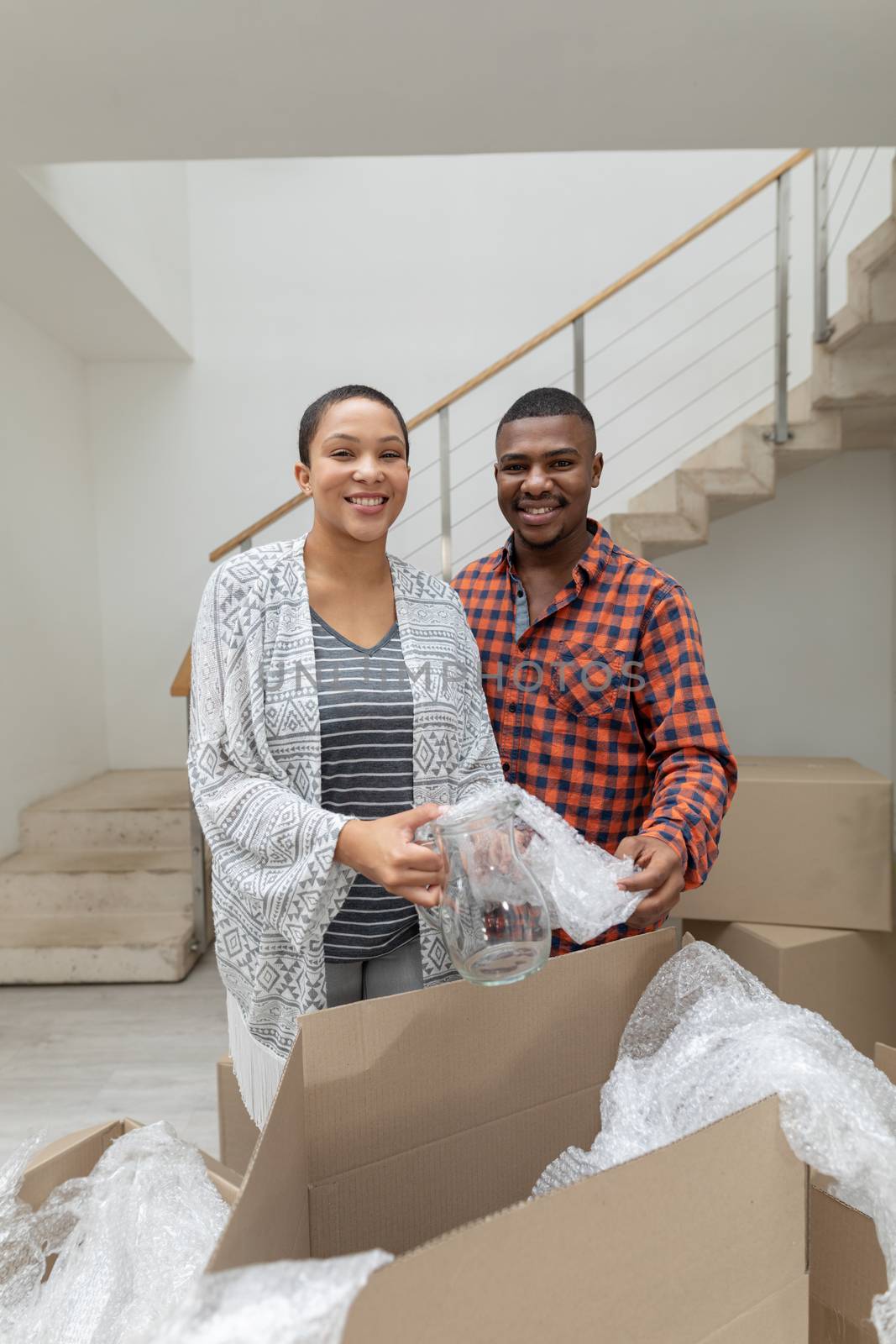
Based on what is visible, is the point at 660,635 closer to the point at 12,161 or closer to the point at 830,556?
the point at 12,161

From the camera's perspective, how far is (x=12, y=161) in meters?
2.53

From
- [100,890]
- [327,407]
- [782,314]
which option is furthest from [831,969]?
[100,890]

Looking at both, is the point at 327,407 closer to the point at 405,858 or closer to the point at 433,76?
the point at 405,858

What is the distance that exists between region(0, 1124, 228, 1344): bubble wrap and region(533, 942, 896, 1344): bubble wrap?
26 centimetres

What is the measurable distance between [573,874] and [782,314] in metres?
3.11

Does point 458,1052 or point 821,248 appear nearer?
point 458,1052

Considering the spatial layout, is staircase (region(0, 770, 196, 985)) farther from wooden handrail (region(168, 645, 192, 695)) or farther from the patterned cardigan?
the patterned cardigan

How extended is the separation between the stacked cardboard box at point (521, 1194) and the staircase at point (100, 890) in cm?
246

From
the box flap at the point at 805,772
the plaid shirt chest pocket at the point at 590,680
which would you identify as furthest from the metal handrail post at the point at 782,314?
the plaid shirt chest pocket at the point at 590,680

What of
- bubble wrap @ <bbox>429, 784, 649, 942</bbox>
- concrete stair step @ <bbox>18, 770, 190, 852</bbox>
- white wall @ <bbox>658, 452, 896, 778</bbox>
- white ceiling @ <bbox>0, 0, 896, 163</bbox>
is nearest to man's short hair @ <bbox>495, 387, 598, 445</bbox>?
bubble wrap @ <bbox>429, 784, 649, 942</bbox>

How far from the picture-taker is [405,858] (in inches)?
29.9

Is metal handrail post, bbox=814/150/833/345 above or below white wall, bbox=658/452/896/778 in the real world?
above

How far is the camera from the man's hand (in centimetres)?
96

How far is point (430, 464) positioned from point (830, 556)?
1.89 m
